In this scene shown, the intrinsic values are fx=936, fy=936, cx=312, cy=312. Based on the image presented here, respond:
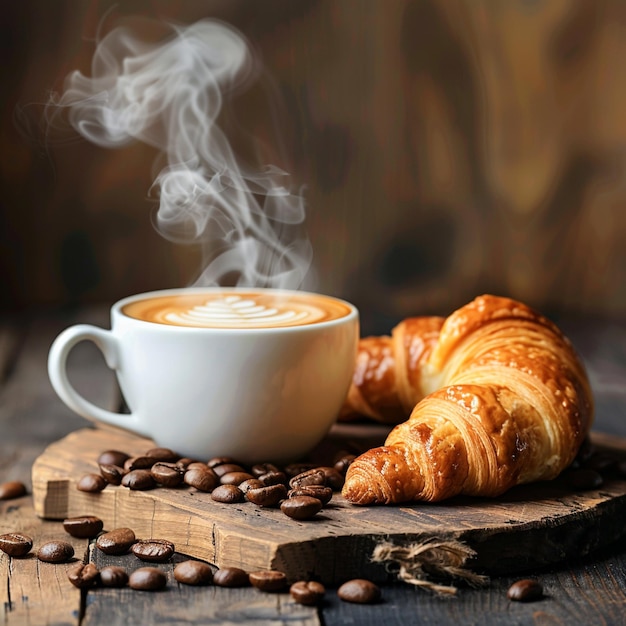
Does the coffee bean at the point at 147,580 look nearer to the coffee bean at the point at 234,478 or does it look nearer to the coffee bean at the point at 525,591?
the coffee bean at the point at 234,478

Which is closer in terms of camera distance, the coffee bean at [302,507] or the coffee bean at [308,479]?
the coffee bean at [302,507]

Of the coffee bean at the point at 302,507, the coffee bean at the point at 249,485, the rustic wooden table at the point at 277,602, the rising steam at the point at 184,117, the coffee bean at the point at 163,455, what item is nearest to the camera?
the rustic wooden table at the point at 277,602

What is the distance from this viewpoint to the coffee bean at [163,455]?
4.90ft

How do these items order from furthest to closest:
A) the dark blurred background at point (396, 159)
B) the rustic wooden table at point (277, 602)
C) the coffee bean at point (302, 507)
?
1. the dark blurred background at point (396, 159)
2. the coffee bean at point (302, 507)
3. the rustic wooden table at point (277, 602)

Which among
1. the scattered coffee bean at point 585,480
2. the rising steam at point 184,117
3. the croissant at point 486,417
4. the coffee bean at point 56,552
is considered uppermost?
the rising steam at point 184,117

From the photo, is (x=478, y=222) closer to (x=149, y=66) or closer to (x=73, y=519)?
(x=149, y=66)

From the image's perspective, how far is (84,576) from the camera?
3.91ft

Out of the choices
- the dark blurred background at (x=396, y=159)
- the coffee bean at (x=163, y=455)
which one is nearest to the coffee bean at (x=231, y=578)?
the coffee bean at (x=163, y=455)

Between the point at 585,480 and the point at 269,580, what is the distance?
0.54 metres

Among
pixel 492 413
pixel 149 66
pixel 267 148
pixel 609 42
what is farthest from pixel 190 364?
Result: pixel 609 42

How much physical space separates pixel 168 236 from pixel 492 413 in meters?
2.16

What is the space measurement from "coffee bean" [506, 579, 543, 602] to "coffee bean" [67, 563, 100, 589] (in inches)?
20.9

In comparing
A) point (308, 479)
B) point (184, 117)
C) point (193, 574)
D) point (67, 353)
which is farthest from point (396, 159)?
point (193, 574)

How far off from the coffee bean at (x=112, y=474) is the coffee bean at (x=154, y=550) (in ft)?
0.49
